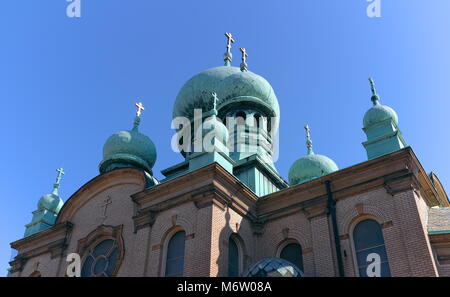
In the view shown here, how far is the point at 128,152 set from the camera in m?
22.6

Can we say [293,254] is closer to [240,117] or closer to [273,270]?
[273,270]

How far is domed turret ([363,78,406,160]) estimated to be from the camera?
650 inches

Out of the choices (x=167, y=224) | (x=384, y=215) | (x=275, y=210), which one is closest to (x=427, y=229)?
(x=384, y=215)

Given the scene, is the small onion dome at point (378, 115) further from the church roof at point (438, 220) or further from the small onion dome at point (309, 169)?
the small onion dome at point (309, 169)

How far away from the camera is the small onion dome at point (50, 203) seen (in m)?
24.0

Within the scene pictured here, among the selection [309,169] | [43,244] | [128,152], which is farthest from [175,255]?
[309,169]

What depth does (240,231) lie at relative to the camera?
17.0m

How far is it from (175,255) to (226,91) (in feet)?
37.1

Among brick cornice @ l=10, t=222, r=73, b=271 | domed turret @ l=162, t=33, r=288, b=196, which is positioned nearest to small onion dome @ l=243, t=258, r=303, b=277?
domed turret @ l=162, t=33, r=288, b=196

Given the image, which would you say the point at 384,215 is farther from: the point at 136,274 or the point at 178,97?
the point at 178,97

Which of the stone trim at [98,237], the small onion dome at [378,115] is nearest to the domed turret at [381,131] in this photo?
the small onion dome at [378,115]

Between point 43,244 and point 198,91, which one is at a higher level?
point 198,91

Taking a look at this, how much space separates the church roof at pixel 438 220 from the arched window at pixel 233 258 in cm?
633
